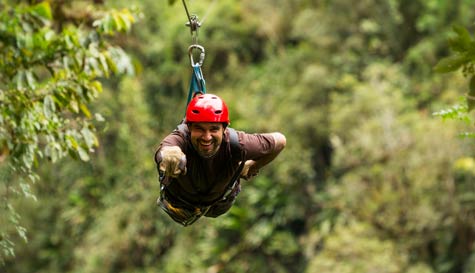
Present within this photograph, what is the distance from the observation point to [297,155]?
16531 millimetres

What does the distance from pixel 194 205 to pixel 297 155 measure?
1231cm

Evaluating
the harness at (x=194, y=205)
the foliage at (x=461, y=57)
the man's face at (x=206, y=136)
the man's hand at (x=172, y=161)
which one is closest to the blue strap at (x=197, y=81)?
the harness at (x=194, y=205)

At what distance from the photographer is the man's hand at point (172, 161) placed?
3.64 m

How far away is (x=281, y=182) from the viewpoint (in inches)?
662

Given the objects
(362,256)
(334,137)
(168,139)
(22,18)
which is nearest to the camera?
(168,139)

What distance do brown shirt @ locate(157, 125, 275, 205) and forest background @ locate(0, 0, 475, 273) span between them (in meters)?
8.20

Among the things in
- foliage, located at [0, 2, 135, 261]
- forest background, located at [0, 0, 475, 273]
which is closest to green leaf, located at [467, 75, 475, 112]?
foliage, located at [0, 2, 135, 261]

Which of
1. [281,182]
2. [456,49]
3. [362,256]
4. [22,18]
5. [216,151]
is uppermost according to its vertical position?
[281,182]

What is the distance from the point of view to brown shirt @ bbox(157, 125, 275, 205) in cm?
402

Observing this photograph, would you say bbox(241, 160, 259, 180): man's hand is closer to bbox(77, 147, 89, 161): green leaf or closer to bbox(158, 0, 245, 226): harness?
bbox(158, 0, 245, 226): harness

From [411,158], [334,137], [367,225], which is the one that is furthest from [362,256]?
[334,137]

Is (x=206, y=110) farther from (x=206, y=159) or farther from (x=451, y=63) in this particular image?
(x=451, y=63)

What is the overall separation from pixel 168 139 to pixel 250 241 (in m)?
13.0

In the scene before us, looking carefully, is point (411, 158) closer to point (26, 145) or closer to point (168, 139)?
point (26, 145)
